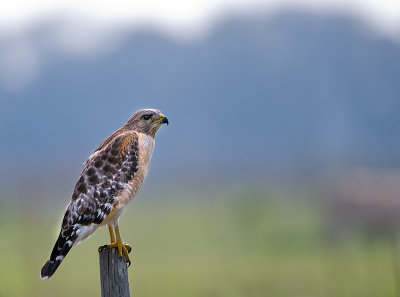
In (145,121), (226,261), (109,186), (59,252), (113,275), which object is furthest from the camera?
(226,261)

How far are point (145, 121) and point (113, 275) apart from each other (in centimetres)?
223

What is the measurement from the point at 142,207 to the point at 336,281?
54.4 meters

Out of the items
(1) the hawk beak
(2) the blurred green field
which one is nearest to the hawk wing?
(1) the hawk beak

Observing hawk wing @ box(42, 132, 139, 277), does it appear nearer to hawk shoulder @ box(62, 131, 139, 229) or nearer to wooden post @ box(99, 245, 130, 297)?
hawk shoulder @ box(62, 131, 139, 229)

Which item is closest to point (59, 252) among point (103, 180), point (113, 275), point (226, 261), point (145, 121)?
point (113, 275)

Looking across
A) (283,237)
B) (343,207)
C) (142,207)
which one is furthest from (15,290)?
(142,207)

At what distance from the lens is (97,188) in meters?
7.17

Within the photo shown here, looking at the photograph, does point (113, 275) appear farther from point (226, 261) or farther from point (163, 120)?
point (226, 261)

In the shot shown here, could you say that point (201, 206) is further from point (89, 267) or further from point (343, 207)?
point (343, 207)

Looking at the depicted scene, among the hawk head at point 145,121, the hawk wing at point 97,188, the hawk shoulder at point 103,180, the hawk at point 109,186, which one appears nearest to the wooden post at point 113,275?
the hawk at point 109,186

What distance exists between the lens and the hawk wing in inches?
271

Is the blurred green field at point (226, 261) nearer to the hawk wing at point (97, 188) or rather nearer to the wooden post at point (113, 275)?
the hawk wing at point (97, 188)

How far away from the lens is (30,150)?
17975 centimetres

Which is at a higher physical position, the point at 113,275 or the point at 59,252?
the point at 59,252
